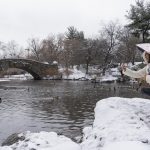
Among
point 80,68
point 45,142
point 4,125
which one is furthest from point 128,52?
point 45,142

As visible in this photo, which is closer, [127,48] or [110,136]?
[110,136]

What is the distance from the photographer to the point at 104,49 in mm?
80688

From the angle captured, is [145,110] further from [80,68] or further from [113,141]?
[80,68]

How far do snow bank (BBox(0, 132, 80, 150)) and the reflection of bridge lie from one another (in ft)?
201

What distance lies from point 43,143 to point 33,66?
216 feet

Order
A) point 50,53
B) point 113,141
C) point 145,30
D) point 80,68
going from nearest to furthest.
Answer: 1. point 113,141
2. point 145,30
3. point 80,68
4. point 50,53

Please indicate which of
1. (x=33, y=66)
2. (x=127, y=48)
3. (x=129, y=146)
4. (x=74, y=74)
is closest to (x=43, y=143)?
(x=129, y=146)

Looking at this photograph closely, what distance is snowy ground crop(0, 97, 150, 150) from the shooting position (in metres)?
7.84

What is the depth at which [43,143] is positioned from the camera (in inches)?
413

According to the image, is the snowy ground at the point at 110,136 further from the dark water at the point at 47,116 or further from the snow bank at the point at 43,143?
the dark water at the point at 47,116

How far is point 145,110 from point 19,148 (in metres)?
5.14

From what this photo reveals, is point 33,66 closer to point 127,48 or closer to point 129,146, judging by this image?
point 127,48

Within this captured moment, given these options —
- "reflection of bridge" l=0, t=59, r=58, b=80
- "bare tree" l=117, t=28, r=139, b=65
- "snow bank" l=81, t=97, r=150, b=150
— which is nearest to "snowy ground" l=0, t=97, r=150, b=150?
"snow bank" l=81, t=97, r=150, b=150

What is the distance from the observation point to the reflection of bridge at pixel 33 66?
2846 inches
